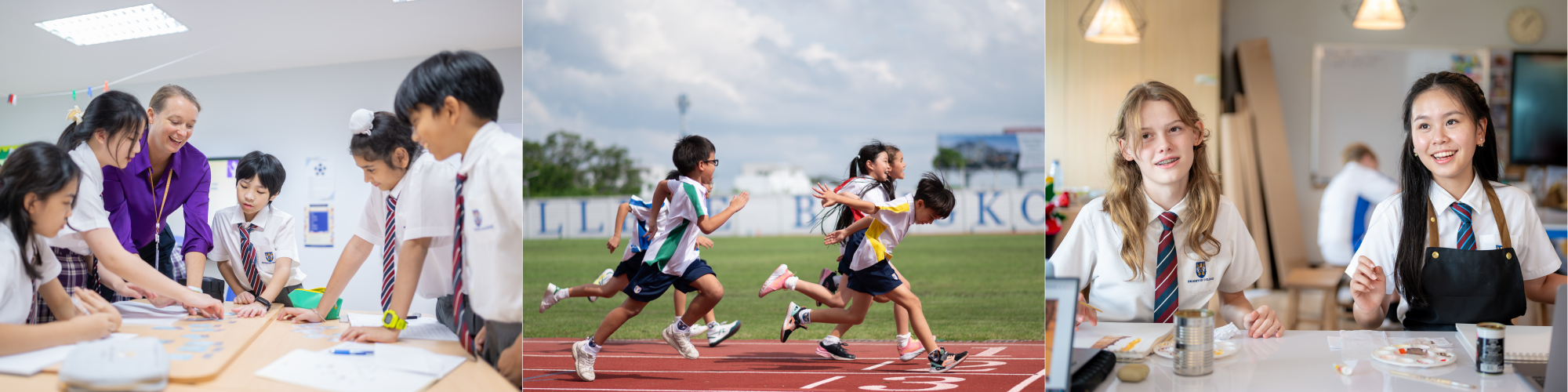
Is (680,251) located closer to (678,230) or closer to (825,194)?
(678,230)

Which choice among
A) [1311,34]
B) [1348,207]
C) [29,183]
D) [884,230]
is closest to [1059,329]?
[884,230]

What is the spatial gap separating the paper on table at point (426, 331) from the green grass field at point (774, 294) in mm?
631

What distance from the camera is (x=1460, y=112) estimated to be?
2.44m

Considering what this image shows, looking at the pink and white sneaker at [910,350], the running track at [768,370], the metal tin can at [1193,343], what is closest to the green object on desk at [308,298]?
the running track at [768,370]

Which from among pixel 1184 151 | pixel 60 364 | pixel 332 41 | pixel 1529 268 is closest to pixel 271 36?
pixel 332 41

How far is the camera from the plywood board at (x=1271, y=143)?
5.87 m

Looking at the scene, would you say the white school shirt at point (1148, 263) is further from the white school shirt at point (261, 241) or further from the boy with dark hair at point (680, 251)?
the white school shirt at point (261, 241)

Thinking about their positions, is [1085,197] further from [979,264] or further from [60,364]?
[60,364]

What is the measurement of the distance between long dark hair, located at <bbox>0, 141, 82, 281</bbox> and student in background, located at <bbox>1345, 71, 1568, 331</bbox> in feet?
12.6

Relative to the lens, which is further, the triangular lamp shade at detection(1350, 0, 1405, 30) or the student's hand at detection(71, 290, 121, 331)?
the triangular lamp shade at detection(1350, 0, 1405, 30)

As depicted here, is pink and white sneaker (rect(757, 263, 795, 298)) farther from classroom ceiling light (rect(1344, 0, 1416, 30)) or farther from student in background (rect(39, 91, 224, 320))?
classroom ceiling light (rect(1344, 0, 1416, 30))

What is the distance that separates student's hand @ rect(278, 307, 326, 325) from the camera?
7.83 ft

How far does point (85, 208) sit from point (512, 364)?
1.28m

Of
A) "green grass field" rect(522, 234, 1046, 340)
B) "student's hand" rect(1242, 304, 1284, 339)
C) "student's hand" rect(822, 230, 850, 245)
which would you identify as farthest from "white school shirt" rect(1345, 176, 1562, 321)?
"student's hand" rect(822, 230, 850, 245)
